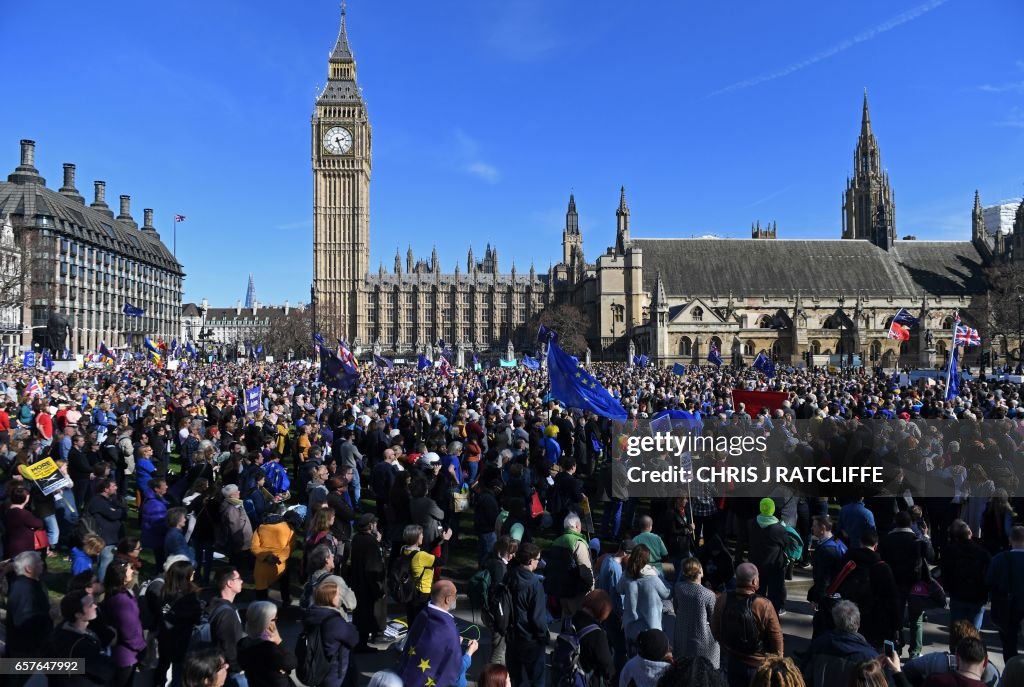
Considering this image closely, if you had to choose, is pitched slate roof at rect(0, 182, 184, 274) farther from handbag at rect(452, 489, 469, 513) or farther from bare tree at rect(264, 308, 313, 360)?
handbag at rect(452, 489, 469, 513)

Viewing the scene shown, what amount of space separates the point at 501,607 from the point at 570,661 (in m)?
0.64

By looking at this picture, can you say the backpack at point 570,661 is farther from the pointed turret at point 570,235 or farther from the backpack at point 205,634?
the pointed turret at point 570,235

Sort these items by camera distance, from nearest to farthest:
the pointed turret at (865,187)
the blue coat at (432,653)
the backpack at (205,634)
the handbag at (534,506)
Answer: the blue coat at (432,653) → the backpack at (205,634) → the handbag at (534,506) → the pointed turret at (865,187)

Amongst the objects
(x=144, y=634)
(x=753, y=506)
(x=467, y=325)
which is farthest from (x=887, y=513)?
(x=467, y=325)

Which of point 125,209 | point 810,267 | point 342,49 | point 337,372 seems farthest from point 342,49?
point 337,372

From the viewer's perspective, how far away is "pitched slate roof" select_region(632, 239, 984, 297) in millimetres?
73500

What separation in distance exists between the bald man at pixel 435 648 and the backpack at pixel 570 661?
783mm

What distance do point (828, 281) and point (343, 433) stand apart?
70.9m

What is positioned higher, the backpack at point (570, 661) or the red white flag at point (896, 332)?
the red white flag at point (896, 332)

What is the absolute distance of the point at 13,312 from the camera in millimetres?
61719

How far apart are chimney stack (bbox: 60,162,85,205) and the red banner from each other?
97.7 metres

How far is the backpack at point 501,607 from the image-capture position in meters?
5.46

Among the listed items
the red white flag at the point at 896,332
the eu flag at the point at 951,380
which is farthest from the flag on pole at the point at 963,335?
the eu flag at the point at 951,380
